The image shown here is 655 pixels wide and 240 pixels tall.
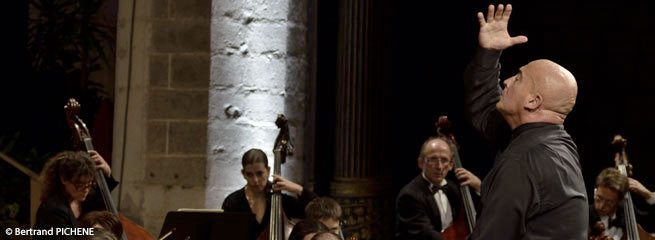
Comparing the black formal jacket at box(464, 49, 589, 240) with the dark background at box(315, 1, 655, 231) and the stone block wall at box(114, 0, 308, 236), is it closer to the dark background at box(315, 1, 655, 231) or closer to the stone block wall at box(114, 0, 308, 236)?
the stone block wall at box(114, 0, 308, 236)

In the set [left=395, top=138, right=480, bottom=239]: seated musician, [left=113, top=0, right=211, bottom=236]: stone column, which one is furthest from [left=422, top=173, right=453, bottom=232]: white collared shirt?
[left=113, top=0, right=211, bottom=236]: stone column

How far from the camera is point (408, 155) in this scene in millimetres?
5961

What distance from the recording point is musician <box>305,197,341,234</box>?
3.69 meters

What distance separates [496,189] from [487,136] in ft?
1.94

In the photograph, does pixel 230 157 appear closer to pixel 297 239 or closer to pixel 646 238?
pixel 297 239

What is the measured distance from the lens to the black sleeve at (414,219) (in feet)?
14.6

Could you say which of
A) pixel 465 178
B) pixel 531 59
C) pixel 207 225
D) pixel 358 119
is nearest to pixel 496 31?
pixel 207 225

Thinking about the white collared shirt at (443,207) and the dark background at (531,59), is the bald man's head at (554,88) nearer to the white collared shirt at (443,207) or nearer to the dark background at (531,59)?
the white collared shirt at (443,207)

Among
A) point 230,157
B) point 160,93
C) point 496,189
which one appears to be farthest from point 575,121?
point 496,189

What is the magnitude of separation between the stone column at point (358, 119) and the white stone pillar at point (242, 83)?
60cm

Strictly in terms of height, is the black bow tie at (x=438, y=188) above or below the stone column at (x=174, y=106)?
below

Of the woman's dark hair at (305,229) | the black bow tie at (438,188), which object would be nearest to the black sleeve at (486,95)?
the woman's dark hair at (305,229)

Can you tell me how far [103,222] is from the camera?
123 inches

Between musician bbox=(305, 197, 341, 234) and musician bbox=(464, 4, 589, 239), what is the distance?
60.0 inches
